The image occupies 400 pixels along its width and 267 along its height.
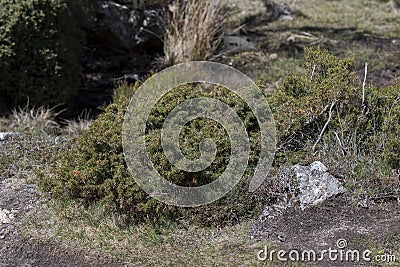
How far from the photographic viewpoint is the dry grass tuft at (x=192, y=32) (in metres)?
7.34

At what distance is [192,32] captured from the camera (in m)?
7.39

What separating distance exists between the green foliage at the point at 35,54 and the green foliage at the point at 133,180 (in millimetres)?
2078

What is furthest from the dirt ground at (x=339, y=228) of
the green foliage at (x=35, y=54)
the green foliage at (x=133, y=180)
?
the green foliage at (x=35, y=54)

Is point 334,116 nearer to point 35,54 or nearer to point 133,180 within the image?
point 133,180

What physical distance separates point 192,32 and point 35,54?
1992 millimetres

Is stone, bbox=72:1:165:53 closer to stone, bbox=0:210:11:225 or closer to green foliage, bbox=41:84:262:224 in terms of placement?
green foliage, bbox=41:84:262:224

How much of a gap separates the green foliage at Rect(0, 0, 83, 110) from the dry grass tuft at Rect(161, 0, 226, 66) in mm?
1418

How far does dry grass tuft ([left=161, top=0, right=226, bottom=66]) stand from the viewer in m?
7.34

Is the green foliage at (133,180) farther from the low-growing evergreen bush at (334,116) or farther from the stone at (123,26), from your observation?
the stone at (123,26)

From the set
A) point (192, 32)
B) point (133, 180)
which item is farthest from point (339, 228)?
point (192, 32)

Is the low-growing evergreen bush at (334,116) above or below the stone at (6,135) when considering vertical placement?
above

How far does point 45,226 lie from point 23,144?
1385 mm

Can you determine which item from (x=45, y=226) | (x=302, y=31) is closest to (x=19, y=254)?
(x=45, y=226)

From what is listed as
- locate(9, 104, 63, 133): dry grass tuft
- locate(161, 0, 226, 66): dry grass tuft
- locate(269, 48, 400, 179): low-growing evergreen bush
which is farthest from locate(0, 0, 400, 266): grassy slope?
locate(269, 48, 400, 179): low-growing evergreen bush
